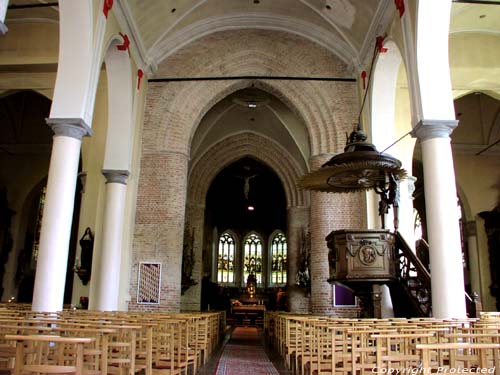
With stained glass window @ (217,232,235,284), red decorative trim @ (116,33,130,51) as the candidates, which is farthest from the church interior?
stained glass window @ (217,232,235,284)

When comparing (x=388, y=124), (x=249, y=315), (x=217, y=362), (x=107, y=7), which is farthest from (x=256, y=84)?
(x=249, y=315)

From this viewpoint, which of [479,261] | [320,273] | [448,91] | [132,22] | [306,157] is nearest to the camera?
[448,91]

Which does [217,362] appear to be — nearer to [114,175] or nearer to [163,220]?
[163,220]

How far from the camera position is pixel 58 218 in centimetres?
889

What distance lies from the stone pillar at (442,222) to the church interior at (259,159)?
0.12 feet

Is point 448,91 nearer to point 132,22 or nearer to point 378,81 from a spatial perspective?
point 378,81

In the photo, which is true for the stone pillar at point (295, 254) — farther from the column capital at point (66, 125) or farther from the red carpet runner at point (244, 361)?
the column capital at point (66, 125)

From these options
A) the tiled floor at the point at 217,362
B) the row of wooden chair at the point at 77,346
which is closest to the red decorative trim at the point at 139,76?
the tiled floor at the point at 217,362

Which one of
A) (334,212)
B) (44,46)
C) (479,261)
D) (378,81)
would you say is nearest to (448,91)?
(378,81)

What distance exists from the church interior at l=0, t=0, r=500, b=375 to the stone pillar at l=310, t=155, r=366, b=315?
6cm

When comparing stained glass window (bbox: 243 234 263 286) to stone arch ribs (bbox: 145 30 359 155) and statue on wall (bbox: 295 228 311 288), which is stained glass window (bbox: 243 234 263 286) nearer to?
statue on wall (bbox: 295 228 311 288)

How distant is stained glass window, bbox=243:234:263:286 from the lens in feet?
112

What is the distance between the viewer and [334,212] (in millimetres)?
14211

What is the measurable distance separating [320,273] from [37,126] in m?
13.2
